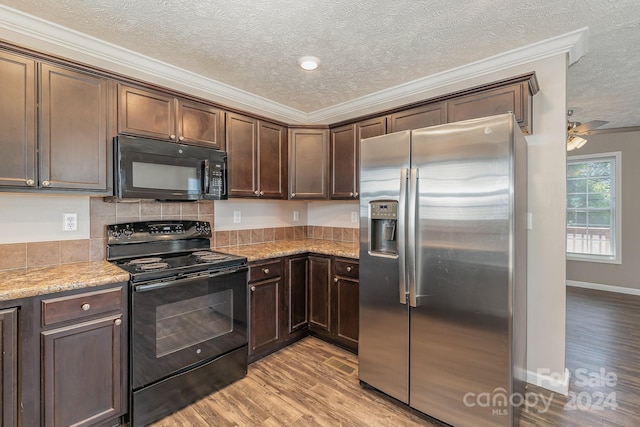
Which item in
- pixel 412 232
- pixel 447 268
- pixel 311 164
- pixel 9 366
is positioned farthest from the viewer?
pixel 311 164

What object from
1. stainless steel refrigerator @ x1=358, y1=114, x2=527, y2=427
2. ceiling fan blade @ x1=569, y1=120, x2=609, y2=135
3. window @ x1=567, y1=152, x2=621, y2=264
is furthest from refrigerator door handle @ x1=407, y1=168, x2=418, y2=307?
window @ x1=567, y1=152, x2=621, y2=264

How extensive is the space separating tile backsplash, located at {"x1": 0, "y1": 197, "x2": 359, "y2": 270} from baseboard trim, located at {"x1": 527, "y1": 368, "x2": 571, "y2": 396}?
2781 mm

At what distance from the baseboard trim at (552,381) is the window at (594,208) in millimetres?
3867

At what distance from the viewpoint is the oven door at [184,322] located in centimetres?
190

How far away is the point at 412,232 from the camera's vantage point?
1.94 meters

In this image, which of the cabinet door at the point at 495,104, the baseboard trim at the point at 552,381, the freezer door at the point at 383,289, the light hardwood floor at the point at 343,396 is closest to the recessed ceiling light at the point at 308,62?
the freezer door at the point at 383,289

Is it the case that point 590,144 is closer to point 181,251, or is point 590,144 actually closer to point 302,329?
point 302,329

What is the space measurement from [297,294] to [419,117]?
202 centimetres

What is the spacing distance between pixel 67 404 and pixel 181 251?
1257 mm

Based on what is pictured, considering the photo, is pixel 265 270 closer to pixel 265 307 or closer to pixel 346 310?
pixel 265 307

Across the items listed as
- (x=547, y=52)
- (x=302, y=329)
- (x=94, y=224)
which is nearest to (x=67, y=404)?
(x=94, y=224)

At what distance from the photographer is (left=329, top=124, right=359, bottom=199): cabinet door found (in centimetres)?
315

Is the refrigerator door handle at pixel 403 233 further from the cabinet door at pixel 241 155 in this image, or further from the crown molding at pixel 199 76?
the cabinet door at pixel 241 155

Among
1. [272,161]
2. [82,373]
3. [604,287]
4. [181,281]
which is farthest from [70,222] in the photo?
[604,287]
